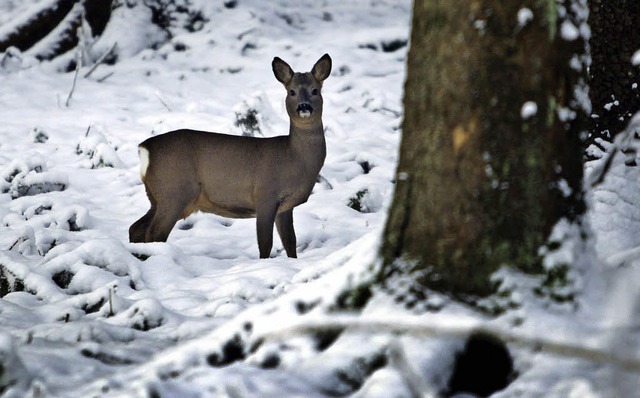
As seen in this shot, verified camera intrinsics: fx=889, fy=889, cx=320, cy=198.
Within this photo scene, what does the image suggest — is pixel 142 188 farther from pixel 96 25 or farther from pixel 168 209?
pixel 96 25

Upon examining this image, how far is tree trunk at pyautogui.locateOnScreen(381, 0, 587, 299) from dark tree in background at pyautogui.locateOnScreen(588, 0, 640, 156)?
6.81 feet

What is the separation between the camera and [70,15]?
9344 mm

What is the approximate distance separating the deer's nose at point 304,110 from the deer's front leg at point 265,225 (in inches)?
24.7

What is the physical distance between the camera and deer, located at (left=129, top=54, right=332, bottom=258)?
568 centimetres

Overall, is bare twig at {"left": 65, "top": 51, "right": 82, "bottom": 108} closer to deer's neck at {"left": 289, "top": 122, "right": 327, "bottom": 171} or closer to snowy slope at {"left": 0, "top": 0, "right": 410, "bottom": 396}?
snowy slope at {"left": 0, "top": 0, "right": 410, "bottom": 396}

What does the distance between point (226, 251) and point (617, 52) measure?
8.23 ft

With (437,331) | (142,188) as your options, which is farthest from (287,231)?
(437,331)

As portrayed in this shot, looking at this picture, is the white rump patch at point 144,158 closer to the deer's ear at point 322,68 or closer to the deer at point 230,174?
the deer at point 230,174

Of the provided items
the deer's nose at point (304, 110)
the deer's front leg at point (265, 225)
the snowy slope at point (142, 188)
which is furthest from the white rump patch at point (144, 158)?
the deer's nose at point (304, 110)

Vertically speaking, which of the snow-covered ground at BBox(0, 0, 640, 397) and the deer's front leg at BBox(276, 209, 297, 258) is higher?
the snow-covered ground at BBox(0, 0, 640, 397)

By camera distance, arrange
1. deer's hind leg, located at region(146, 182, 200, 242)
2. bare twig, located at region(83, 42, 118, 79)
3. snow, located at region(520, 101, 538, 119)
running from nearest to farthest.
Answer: snow, located at region(520, 101, 538, 119)
deer's hind leg, located at region(146, 182, 200, 242)
bare twig, located at region(83, 42, 118, 79)

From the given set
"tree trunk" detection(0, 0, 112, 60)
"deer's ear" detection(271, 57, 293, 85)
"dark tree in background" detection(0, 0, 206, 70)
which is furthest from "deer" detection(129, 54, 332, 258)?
"tree trunk" detection(0, 0, 112, 60)

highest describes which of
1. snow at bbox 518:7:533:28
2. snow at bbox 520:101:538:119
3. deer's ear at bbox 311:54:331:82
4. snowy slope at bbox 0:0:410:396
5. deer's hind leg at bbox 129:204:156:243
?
snow at bbox 518:7:533:28

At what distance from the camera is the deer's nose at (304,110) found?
5.81m
